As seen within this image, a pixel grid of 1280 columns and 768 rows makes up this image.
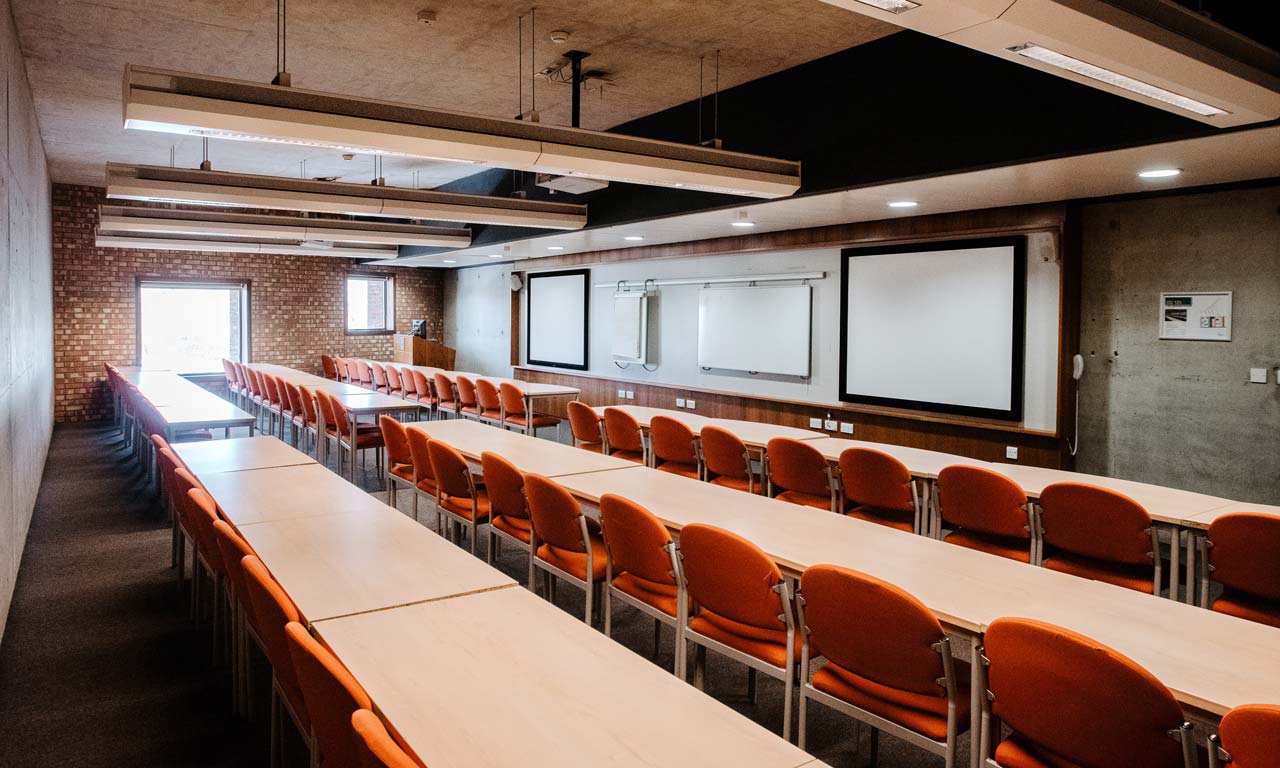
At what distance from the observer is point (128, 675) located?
346 centimetres

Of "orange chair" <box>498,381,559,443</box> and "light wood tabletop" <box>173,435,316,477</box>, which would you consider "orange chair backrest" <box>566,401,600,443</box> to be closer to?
"orange chair" <box>498,381,559,443</box>

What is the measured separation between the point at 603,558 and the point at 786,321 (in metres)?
5.26

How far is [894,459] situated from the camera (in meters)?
4.25

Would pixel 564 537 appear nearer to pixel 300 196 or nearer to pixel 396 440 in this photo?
pixel 396 440

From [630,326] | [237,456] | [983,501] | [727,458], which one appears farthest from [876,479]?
[630,326]

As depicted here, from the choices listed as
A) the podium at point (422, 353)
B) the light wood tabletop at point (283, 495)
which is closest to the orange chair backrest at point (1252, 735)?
the light wood tabletop at point (283, 495)

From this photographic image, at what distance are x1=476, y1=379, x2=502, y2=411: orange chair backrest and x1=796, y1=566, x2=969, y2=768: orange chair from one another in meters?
6.41

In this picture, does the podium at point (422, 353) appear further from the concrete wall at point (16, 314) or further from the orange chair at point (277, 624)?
the orange chair at point (277, 624)

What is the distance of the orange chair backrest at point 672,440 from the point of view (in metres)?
5.62

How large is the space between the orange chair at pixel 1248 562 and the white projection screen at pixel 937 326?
312 centimetres

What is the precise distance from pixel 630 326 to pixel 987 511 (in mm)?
7029

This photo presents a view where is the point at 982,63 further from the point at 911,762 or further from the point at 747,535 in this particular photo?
the point at 911,762

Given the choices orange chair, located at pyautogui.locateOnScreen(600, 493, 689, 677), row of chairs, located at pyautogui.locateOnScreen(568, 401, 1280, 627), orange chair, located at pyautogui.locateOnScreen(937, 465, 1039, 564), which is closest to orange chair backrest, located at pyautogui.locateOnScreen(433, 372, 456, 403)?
A: row of chairs, located at pyautogui.locateOnScreen(568, 401, 1280, 627)

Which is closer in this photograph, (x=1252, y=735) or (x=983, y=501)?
(x=1252, y=735)
